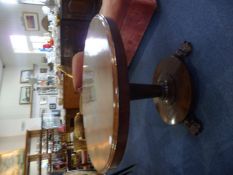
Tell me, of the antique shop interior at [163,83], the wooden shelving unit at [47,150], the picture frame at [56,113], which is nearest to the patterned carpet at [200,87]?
the antique shop interior at [163,83]

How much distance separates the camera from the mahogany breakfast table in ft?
2.12

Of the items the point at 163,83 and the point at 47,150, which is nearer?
the point at 163,83

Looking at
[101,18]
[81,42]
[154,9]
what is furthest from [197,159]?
[81,42]

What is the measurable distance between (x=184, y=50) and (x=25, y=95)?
5103mm

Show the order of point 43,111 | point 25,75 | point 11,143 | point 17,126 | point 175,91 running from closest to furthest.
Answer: point 175,91
point 11,143
point 17,126
point 43,111
point 25,75

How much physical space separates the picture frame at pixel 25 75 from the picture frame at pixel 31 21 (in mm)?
1557

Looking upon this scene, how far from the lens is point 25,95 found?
18.0 feet

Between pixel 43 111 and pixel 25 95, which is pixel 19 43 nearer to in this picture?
pixel 25 95

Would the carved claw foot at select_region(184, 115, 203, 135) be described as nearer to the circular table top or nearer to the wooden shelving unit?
the circular table top

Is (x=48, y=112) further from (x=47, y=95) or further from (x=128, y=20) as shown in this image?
(x=128, y=20)

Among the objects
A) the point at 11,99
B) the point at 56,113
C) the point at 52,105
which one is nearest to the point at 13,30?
the point at 11,99

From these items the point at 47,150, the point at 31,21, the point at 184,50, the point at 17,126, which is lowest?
the point at 47,150

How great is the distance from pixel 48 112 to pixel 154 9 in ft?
14.6

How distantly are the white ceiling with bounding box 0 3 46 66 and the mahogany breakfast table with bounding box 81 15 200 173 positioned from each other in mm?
3564
